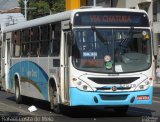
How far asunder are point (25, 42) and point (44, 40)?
9.09 feet

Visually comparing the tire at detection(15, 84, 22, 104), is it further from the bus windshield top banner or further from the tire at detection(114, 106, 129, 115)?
the bus windshield top banner

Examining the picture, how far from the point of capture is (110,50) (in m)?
16.4

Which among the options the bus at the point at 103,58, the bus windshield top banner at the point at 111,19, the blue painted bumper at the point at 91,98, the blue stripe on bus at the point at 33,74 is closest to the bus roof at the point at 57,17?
the bus at the point at 103,58

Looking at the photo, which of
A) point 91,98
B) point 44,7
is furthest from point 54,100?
point 44,7

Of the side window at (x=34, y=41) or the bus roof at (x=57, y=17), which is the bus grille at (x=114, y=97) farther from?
the side window at (x=34, y=41)

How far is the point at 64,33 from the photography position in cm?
1725

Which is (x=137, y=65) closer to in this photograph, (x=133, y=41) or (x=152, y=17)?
(x=133, y=41)

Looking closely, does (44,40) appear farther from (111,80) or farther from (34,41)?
(111,80)

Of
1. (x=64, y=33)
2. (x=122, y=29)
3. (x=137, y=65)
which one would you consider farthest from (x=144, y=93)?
(x=64, y=33)

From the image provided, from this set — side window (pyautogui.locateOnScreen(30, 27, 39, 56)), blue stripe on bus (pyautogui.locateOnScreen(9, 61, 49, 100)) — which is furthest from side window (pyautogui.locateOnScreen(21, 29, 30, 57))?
side window (pyautogui.locateOnScreen(30, 27, 39, 56))

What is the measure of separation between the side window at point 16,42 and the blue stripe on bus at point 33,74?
1.70ft

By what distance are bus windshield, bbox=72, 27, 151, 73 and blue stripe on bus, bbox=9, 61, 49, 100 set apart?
2905 millimetres

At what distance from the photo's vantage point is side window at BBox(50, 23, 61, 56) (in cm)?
1772

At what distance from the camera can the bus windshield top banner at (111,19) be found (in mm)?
16594
